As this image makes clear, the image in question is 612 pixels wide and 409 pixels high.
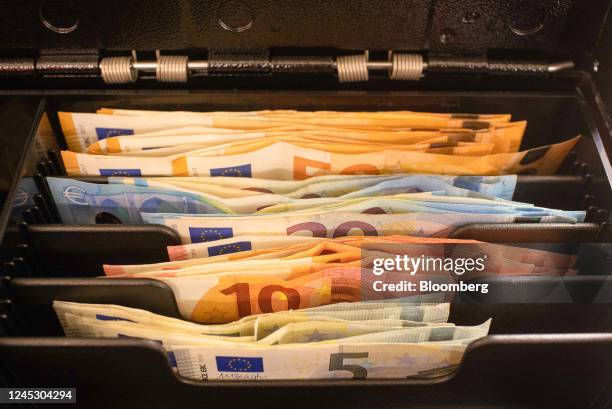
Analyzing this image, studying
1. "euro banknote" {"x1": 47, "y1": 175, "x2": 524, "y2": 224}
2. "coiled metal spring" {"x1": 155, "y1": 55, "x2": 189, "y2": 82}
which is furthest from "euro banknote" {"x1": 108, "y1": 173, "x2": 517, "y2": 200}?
"coiled metal spring" {"x1": 155, "y1": 55, "x2": 189, "y2": 82}

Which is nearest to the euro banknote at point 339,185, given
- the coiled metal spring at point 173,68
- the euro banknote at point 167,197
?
the euro banknote at point 167,197

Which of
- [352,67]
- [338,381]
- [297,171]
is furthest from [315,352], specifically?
[352,67]

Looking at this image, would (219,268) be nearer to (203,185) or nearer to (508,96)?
(203,185)

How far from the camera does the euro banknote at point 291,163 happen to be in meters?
0.75

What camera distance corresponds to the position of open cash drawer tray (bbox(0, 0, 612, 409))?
0.62 metres

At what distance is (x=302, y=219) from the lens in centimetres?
69

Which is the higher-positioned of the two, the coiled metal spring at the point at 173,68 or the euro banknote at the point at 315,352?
the coiled metal spring at the point at 173,68

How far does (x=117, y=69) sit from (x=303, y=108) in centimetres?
25

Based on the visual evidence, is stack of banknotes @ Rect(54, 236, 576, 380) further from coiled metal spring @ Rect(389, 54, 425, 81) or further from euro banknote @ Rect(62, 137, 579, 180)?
coiled metal spring @ Rect(389, 54, 425, 81)

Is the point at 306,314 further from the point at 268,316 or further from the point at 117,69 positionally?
the point at 117,69

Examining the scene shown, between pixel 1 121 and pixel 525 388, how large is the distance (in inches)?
29.5

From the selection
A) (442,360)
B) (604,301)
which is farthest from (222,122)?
(604,301)

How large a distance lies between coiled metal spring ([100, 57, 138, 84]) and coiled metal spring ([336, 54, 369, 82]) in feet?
0.88

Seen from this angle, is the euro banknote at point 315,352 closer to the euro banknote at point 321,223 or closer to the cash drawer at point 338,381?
the cash drawer at point 338,381
